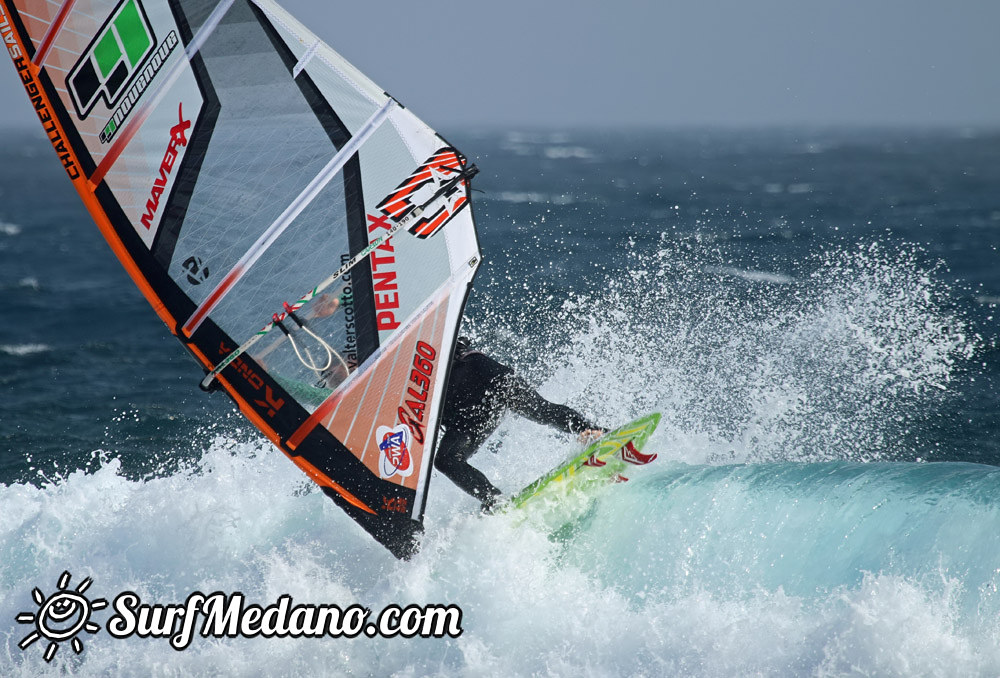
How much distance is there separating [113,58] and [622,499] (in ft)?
13.0

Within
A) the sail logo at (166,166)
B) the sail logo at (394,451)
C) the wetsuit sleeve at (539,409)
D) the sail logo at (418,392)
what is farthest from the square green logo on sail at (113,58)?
the wetsuit sleeve at (539,409)

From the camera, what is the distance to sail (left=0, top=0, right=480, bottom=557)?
4891 millimetres

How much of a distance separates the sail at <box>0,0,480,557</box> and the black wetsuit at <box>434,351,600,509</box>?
252mm

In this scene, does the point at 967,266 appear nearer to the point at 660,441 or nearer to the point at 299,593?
the point at 660,441

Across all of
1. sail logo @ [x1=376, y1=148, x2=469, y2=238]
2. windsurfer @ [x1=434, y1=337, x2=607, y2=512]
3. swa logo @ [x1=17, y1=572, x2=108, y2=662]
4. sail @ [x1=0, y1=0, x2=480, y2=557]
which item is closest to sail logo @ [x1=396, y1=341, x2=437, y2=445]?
sail @ [x1=0, y1=0, x2=480, y2=557]

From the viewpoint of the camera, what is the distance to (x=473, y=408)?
204 inches

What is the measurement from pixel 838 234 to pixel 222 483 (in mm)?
16575

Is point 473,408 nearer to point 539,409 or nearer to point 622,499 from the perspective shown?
point 539,409

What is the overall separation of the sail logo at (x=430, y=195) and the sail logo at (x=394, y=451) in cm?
108

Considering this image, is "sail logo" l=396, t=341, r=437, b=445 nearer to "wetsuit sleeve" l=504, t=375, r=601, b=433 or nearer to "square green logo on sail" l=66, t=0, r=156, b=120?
"wetsuit sleeve" l=504, t=375, r=601, b=433

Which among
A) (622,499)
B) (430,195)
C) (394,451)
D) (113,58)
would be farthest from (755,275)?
Answer: (113,58)

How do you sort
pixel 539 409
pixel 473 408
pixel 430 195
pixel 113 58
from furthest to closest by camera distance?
pixel 539 409 → pixel 473 408 → pixel 113 58 → pixel 430 195

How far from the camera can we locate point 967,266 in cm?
1455

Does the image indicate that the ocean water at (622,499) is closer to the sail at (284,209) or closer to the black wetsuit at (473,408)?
the black wetsuit at (473,408)
